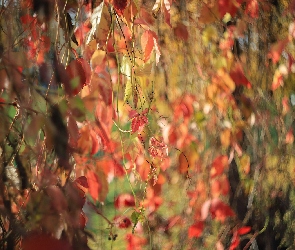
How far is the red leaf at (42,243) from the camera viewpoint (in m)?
0.93

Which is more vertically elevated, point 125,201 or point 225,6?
point 225,6

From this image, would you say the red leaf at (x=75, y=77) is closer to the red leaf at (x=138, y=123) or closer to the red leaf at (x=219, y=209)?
the red leaf at (x=138, y=123)

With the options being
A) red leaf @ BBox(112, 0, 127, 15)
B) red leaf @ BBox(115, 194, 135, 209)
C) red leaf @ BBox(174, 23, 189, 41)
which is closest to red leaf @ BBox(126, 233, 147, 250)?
red leaf @ BBox(115, 194, 135, 209)

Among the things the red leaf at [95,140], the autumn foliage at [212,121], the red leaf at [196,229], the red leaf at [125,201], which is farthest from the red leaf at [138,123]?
the red leaf at [196,229]

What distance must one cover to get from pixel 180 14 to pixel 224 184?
2.29 ft

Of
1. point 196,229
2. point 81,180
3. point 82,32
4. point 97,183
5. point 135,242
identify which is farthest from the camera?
point 135,242

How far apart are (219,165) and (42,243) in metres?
1.32

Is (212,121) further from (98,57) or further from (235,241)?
(98,57)

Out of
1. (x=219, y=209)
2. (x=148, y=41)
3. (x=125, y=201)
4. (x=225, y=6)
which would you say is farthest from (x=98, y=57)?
(x=125, y=201)

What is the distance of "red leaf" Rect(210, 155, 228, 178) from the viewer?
84.4 inches

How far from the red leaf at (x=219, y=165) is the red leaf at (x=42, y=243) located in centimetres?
127

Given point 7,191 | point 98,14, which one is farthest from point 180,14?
point 7,191

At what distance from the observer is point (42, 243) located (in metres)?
A: 0.93

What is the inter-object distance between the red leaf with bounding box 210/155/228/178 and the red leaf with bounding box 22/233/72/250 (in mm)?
1267
